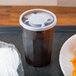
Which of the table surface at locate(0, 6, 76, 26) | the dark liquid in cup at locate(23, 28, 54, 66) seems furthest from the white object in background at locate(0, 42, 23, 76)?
the table surface at locate(0, 6, 76, 26)

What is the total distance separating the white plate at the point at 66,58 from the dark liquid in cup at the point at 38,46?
0.15ft

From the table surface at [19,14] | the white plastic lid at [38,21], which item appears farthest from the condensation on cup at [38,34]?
the table surface at [19,14]

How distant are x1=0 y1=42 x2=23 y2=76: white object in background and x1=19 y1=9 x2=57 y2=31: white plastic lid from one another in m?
0.09

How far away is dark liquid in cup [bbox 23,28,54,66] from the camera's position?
438 mm

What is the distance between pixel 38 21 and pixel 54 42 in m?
0.17

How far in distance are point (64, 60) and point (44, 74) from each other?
0.07 meters

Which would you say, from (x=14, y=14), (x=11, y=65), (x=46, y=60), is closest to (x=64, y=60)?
(x=46, y=60)

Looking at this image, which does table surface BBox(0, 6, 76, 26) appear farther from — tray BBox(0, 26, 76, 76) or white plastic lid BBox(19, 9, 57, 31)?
white plastic lid BBox(19, 9, 57, 31)

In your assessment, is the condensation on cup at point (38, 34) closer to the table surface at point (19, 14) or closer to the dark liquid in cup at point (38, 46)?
the dark liquid in cup at point (38, 46)

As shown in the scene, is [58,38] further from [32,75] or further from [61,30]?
[32,75]

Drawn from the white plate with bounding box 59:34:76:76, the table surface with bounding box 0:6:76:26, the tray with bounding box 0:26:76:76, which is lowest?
the table surface with bounding box 0:6:76:26

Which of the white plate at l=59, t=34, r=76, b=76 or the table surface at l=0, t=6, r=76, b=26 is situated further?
the table surface at l=0, t=6, r=76, b=26

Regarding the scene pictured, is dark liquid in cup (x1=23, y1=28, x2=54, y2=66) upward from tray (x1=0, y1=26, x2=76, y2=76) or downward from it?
upward

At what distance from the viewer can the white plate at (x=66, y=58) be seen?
0.45m
